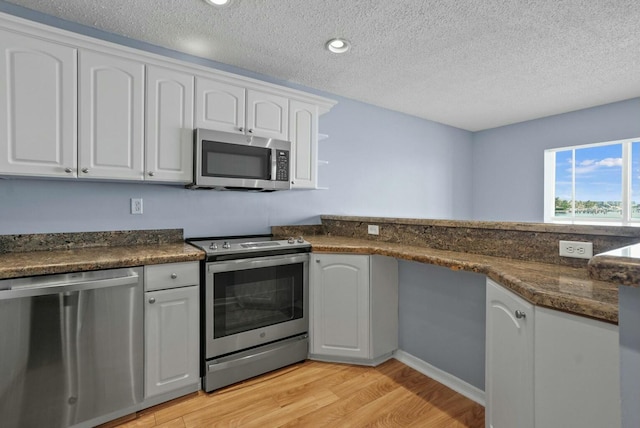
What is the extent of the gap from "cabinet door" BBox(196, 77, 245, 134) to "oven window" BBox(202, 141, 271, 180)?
154 millimetres

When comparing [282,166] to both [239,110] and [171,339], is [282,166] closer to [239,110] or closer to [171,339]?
[239,110]

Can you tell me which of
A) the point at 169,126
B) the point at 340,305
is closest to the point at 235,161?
the point at 169,126

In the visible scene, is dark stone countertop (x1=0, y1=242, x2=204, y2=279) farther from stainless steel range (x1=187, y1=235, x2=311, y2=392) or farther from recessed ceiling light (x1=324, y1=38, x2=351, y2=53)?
recessed ceiling light (x1=324, y1=38, x2=351, y2=53)

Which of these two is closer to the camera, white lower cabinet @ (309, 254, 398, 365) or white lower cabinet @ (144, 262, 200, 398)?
white lower cabinet @ (144, 262, 200, 398)

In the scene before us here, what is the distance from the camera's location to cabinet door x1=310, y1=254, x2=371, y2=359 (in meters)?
2.29

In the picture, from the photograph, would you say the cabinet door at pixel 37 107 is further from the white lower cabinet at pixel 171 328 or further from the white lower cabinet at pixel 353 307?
the white lower cabinet at pixel 353 307

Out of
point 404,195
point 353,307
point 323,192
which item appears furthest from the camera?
point 404,195

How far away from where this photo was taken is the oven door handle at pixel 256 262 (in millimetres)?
2018

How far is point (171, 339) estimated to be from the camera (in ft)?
6.23

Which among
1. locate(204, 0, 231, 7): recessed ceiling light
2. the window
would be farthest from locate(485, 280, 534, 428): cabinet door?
the window

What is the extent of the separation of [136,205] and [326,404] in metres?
1.90

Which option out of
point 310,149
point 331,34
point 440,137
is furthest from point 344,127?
point 440,137

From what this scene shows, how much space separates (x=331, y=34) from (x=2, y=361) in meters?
2.59

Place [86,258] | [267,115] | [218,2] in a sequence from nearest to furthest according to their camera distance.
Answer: [86,258] < [218,2] < [267,115]
